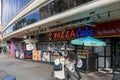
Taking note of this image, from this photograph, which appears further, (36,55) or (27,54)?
(27,54)

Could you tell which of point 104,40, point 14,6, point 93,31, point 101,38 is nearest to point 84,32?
point 93,31

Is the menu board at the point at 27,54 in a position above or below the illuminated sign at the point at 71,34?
below

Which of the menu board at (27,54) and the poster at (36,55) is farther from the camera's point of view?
the menu board at (27,54)

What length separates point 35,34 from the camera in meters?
24.1

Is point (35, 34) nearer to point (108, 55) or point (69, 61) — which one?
point (108, 55)

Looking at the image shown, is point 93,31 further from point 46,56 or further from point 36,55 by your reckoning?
point 36,55

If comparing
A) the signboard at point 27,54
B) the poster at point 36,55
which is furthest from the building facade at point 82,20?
the signboard at point 27,54

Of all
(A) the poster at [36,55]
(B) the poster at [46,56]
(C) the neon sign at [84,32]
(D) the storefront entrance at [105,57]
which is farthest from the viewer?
(A) the poster at [36,55]

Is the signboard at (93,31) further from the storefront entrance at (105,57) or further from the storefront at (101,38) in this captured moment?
the storefront entrance at (105,57)

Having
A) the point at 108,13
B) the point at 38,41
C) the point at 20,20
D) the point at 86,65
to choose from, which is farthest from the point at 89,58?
the point at 20,20

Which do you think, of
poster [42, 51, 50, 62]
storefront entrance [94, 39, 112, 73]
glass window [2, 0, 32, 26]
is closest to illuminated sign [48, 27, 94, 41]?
storefront entrance [94, 39, 112, 73]

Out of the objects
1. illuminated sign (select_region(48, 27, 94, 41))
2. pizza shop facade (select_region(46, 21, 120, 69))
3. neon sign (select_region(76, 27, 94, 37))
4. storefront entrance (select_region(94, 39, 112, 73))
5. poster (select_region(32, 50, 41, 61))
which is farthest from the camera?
poster (select_region(32, 50, 41, 61))

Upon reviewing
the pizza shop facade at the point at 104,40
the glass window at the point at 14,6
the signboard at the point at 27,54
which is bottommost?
the signboard at the point at 27,54

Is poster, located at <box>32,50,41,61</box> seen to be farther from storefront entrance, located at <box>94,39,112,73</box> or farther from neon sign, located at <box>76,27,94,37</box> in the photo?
storefront entrance, located at <box>94,39,112,73</box>
